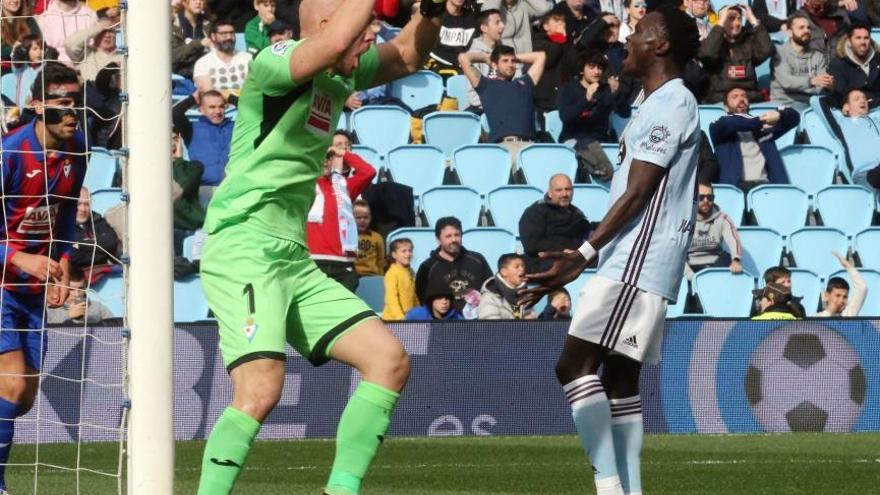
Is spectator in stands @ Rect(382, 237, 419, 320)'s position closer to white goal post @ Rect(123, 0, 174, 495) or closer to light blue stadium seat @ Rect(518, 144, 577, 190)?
light blue stadium seat @ Rect(518, 144, 577, 190)

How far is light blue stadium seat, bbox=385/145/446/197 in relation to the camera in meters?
15.2

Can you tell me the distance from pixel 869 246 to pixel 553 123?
3.39 metres

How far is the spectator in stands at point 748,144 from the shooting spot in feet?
51.6

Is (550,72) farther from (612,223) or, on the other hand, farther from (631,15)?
(612,223)

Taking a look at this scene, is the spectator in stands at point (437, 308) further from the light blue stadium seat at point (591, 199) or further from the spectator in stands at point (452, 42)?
the spectator in stands at point (452, 42)

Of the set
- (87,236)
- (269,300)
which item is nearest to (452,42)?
(87,236)

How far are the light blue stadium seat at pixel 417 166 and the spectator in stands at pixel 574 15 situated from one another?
8.10ft

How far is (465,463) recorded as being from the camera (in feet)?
31.8

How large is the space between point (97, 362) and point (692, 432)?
4312 millimetres

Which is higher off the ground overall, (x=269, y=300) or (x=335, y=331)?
A: (x=269, y=300)

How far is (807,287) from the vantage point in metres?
14.7

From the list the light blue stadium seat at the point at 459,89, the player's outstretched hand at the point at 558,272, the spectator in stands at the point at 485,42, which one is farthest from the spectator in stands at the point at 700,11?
the player's outstretched hand at the point at 558,272

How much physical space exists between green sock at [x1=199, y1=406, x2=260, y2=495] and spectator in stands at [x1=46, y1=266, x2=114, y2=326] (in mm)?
6588

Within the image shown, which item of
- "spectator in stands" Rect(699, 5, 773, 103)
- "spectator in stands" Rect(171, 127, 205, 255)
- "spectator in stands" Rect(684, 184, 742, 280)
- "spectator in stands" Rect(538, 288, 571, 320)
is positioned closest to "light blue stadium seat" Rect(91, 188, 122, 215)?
"spectator in stands" Rect(171, 127, 205, 255)
